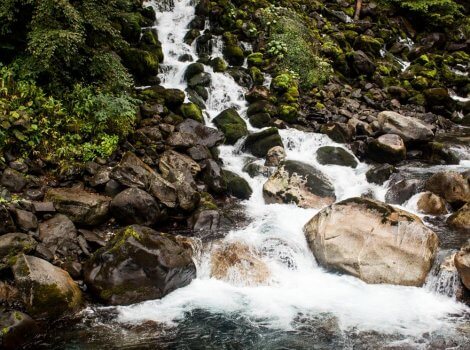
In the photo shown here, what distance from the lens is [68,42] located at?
9.09m

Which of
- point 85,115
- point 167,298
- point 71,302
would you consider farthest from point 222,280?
point 85,115

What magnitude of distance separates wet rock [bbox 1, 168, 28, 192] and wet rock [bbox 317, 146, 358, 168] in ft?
28.6

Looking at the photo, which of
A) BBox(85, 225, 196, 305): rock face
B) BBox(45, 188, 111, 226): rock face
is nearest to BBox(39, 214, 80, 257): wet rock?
BBox(45, 188, 111, 226): rock face

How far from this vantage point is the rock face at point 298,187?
1091cm

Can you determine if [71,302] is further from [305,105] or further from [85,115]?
[305,105]

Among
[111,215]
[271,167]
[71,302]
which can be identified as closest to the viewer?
[71,302]

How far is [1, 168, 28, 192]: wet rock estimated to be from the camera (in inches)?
321

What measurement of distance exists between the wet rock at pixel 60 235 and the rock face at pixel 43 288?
2.87ft

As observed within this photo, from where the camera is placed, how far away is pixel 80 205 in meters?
8.40

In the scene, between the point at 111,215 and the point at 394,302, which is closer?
the point at 394,302

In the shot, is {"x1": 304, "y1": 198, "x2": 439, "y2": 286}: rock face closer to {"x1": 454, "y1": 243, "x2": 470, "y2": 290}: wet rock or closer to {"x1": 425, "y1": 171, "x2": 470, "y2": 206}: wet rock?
{"x1": 454, "y1": 243, "x2": 470, "y2": 290}: wet rock

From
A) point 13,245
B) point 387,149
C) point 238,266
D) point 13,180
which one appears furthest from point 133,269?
point 387,149

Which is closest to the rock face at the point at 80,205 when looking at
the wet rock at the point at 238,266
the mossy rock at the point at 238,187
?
the wet rock at the point at 238,266

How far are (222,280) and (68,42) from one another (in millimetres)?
6431
